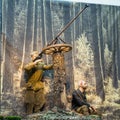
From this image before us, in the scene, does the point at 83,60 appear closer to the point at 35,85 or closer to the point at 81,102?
the point at 81,102

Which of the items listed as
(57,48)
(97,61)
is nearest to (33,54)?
(57,48)

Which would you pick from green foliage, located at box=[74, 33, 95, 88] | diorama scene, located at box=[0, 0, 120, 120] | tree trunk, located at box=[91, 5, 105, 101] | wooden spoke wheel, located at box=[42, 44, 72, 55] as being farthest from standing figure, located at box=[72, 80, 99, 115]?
wooden spoke wheel, located at box=[42, 44, 72, 55]

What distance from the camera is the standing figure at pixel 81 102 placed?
8234mm

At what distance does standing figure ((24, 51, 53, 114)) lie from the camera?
8.28 meters

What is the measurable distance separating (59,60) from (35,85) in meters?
0.71

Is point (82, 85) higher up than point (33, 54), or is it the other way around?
point (33, 54)

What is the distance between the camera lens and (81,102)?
27.3ft

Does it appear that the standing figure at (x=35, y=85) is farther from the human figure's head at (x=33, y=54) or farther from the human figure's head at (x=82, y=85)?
the human figure's head at (x=82, y=85)

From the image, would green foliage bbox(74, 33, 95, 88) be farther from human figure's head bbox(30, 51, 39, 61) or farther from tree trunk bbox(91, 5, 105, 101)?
human figure's head bbox(30, 51, 39, 61)

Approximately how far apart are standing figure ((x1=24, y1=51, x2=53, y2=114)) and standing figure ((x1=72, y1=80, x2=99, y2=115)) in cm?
64

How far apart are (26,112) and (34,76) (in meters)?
0.77

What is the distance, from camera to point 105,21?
Answer: 31.9 ft

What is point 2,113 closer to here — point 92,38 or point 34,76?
point 34,76

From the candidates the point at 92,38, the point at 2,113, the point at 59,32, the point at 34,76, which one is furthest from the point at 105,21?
the point at 2,113
